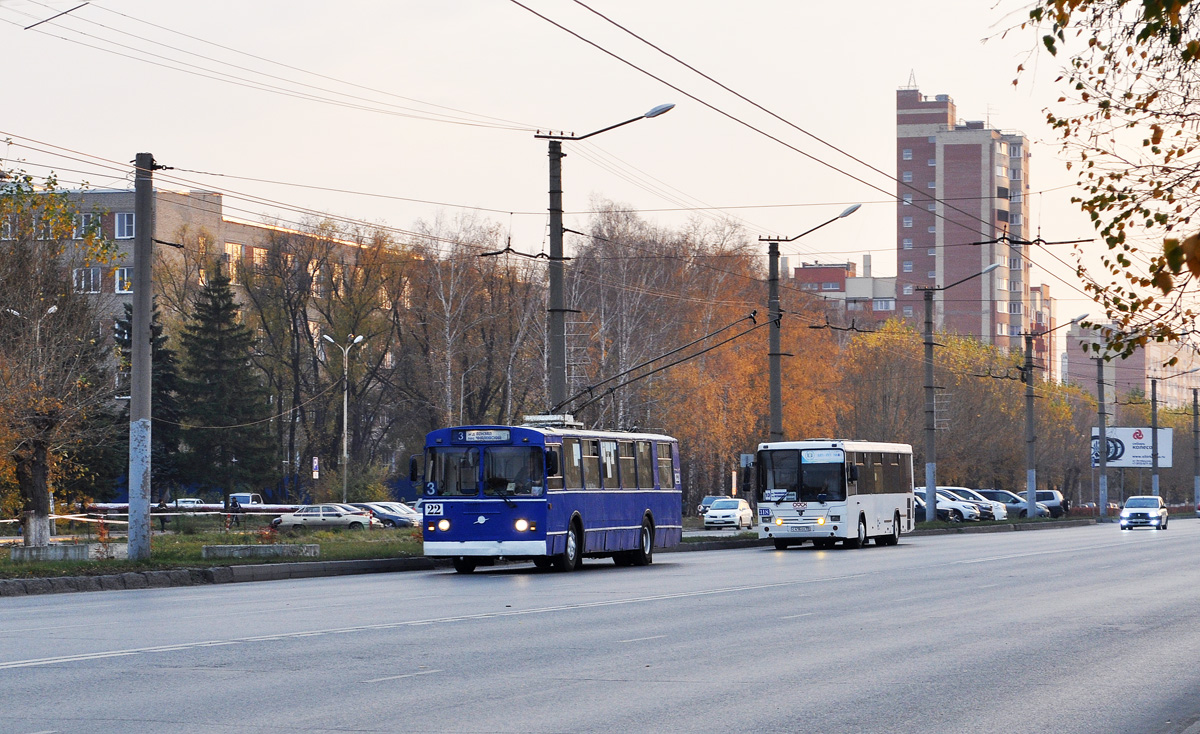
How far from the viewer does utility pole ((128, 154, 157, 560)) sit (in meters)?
25.1

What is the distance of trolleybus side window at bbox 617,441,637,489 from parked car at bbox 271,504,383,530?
32200 millimetres

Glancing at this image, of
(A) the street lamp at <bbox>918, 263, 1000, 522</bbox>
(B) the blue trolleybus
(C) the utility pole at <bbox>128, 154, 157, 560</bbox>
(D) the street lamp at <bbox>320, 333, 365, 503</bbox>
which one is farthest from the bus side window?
(D) the street lamp at <bbox>320, 333, 365, 503</bbox>

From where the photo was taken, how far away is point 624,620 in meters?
17.0

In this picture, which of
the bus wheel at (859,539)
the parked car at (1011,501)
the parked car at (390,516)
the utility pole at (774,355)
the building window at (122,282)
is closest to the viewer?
the bus wheel at (859,539)

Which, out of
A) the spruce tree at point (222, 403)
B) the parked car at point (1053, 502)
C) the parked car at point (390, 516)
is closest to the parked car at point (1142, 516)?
the parked car at point (1053, 502)

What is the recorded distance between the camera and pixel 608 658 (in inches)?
516

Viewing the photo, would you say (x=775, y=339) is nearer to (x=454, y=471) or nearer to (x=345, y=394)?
(x=454, y=471)

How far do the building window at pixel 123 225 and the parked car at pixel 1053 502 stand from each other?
2284 inches

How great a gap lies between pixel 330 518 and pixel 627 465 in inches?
1332

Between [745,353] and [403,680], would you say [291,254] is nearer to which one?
[745,353]

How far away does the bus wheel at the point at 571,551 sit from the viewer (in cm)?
2859

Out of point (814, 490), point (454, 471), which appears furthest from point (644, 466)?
point (814, 490)

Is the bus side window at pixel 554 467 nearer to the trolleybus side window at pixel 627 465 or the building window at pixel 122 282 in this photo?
the trolleybus side window at pixel 627 465

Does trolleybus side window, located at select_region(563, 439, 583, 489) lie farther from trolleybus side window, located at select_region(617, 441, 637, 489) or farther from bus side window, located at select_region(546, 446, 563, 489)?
trolleybus side window, located at select_region(617, 441, 637, 489)
